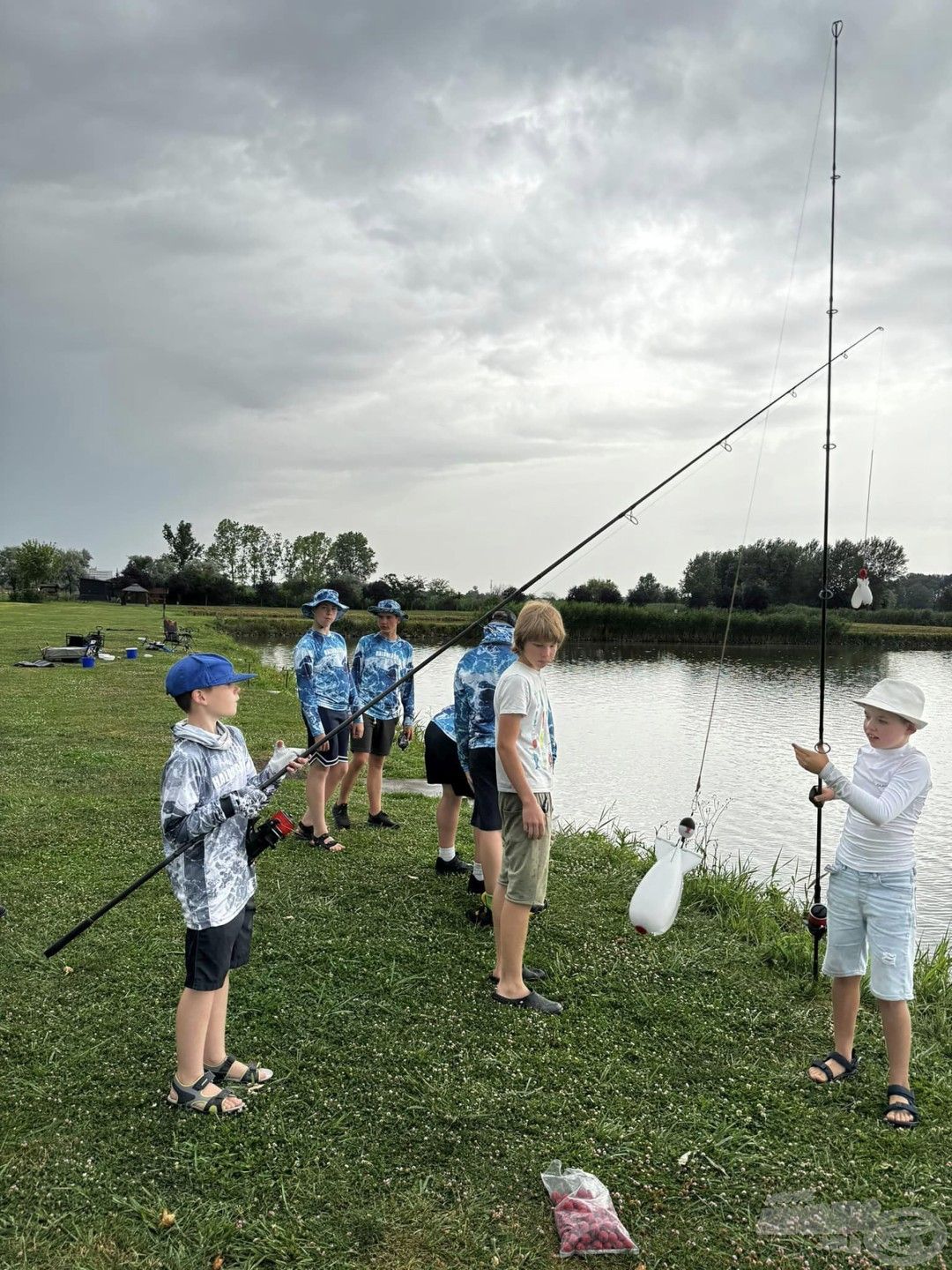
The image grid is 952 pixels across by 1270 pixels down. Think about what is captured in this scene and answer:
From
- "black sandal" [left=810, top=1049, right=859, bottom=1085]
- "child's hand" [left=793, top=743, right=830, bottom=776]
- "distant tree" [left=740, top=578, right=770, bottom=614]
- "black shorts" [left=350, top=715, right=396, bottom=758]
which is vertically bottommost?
"black sandal" [left=810, top=1049, right=859, bottom=1085]

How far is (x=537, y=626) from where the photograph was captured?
418cm

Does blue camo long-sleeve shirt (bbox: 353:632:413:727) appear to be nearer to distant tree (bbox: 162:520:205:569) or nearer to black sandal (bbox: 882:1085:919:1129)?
black sandal (bbox: 882:1085:919:1129)

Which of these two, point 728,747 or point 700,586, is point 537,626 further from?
point 700,586

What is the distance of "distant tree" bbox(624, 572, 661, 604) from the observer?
4297 cm

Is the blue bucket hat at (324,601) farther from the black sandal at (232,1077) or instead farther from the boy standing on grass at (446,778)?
the black sandal at (232,1077)

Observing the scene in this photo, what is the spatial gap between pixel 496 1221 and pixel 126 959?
8.57 ft

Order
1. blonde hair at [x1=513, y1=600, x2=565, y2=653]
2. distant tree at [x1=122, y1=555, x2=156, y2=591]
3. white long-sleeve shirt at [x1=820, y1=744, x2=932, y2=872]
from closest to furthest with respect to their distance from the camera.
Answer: white long-sleeve shirt at [x1=820, y1=744, x2=932, y2=872], blonde hair at [x1=513, y1=600, x2=565, y2=653], distant tree at [x1=122, y1=555, x2=156, y2=591]

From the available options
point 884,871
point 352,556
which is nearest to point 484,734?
point 884,871

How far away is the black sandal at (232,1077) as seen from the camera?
3.53m

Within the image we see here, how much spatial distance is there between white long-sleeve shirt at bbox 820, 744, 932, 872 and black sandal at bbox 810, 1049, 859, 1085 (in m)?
0.88

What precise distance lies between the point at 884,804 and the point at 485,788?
2.21 metres

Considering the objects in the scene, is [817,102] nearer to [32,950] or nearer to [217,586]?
[32,950]

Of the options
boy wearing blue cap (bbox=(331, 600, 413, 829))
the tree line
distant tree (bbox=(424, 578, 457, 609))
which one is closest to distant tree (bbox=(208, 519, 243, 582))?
the tree line

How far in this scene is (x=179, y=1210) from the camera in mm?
2850
